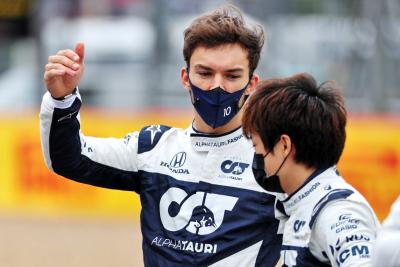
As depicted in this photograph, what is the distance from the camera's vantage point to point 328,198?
3.43 meters

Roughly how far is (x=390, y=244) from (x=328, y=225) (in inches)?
28.9

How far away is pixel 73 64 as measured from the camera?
3.98 m

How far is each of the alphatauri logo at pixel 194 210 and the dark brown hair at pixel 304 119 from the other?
591 mm

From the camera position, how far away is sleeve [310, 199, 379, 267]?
324 centimetres

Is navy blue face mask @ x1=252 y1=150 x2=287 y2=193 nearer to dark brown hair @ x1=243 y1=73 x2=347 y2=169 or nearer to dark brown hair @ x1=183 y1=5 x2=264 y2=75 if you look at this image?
dark brown hair @ x1=243 y1=73 x2=347 y2=169

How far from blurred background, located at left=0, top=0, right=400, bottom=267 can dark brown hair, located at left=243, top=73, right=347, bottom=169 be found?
7.62 metres

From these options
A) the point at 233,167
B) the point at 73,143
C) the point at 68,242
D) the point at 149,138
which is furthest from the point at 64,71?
the point at 68,242

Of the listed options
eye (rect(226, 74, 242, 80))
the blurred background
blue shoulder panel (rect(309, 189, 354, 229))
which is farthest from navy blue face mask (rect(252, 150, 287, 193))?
the blurred background

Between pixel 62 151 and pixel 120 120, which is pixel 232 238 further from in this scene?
pixel 120 120

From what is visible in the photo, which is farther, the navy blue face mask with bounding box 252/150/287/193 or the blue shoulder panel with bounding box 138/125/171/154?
the blue shoulder panel with bounding box 138/125/171/154

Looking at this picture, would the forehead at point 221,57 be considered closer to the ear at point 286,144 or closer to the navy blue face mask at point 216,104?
the navy blue face mask at point 216,104

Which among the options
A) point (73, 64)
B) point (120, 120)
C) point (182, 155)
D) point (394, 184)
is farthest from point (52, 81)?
point (120, 120)

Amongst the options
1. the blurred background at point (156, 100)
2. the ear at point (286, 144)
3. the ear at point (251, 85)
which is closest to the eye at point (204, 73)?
the ear at point (251, 85)

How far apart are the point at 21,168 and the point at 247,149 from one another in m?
9.86
